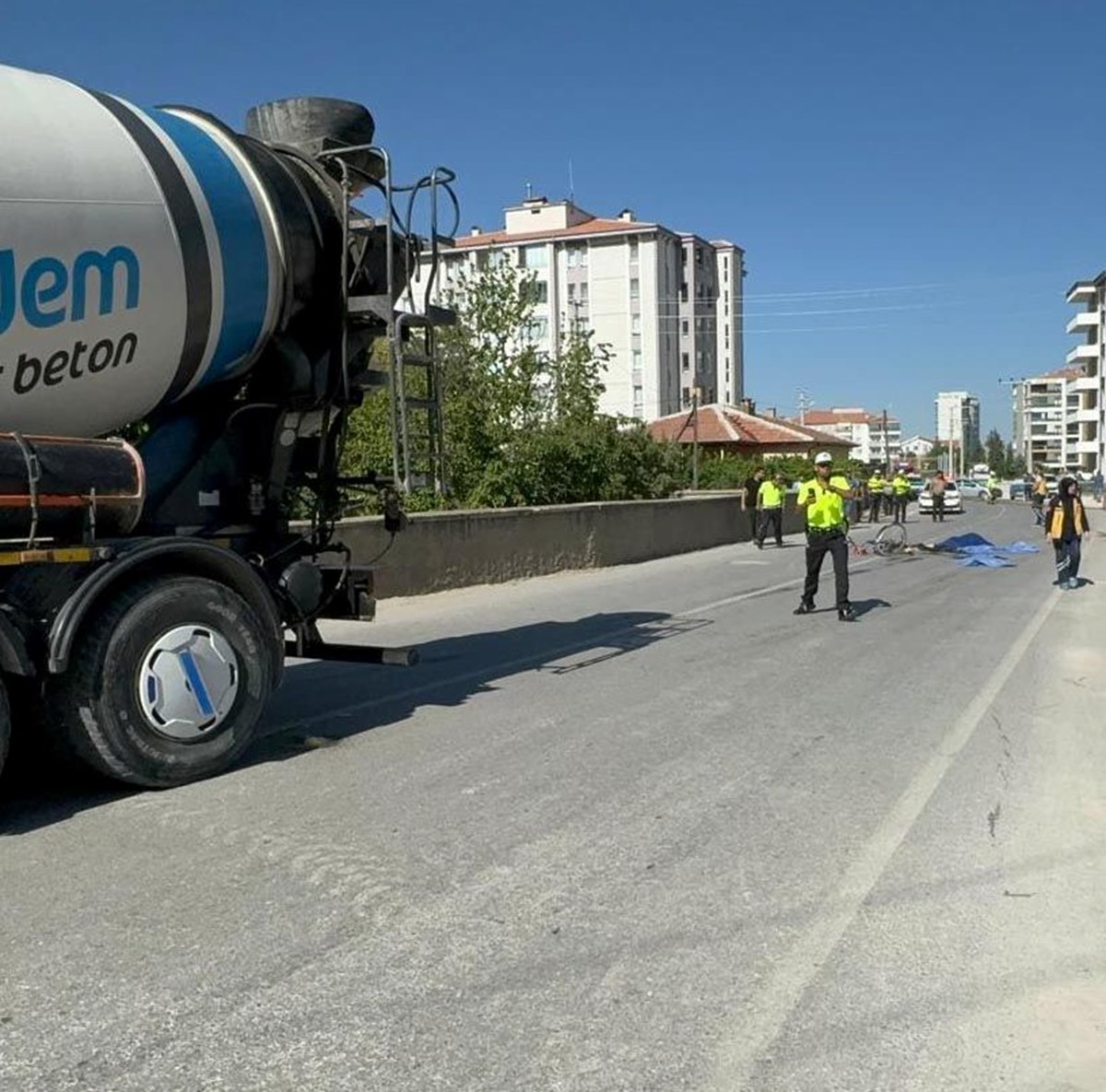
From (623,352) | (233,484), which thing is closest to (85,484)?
(233,484)

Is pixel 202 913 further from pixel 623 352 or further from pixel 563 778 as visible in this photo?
pixel 623 352

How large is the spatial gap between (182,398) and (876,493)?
111ft

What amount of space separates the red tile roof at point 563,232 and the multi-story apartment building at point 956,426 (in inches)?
2306

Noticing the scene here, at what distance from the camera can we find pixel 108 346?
5.96 m

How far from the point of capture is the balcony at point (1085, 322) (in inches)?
4214

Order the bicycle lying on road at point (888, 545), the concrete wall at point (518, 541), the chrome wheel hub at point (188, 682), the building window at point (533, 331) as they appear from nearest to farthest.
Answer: the chrome wheel hub at point (188, 682)
the concrete wall at point (518, 541)
the bicycle lying on road at point (888, 545)
the building window at point (533, 331)

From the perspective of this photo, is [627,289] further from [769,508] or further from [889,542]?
[889,542]

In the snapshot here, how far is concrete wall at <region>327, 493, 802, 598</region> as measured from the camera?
1475 centimetres

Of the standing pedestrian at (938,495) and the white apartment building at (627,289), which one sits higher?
the white apartment building at (627,289)

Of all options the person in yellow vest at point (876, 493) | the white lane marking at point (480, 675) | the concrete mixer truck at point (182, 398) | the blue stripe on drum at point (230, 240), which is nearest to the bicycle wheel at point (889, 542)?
the white lane marking at point (480, 675)

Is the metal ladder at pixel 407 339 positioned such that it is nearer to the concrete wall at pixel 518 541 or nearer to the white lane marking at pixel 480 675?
the white lane marking at pixel 480 675

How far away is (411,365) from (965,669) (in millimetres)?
5195

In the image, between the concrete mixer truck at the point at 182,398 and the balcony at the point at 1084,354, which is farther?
the balcony at the point at 1084,354

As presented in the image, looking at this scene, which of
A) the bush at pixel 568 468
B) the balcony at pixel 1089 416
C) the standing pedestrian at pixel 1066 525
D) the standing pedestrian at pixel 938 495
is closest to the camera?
the standing pedestrian at pixel 1066 525
